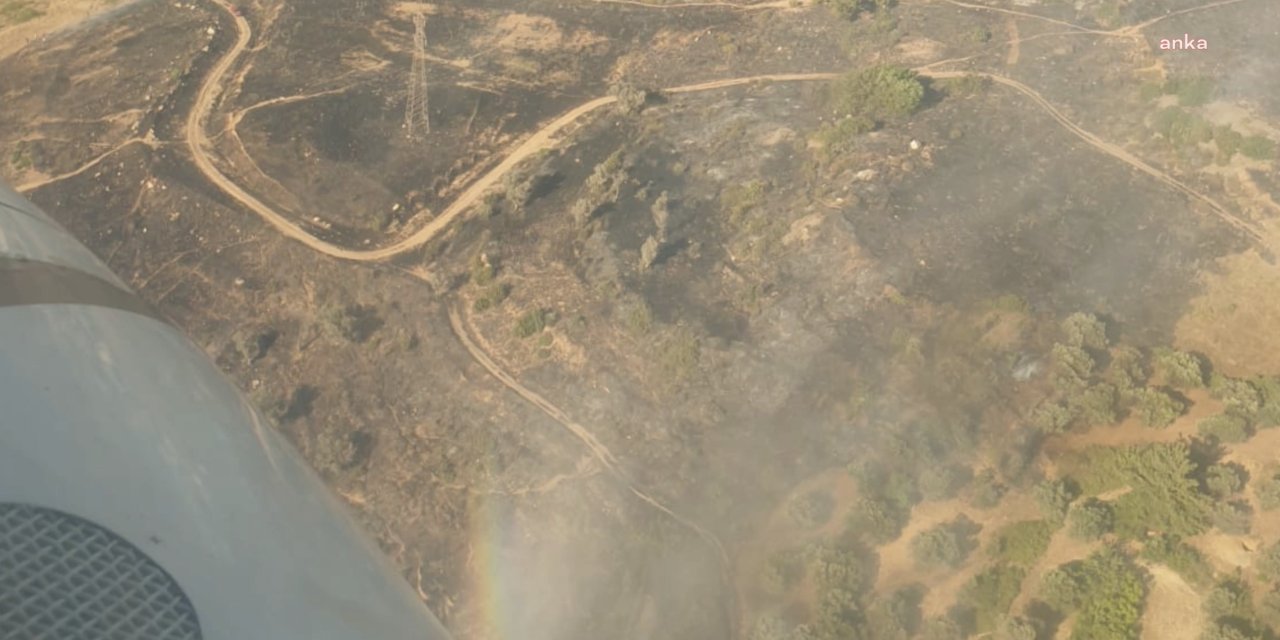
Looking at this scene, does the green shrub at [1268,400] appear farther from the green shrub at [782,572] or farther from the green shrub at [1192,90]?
the green shrub at [1192,90]

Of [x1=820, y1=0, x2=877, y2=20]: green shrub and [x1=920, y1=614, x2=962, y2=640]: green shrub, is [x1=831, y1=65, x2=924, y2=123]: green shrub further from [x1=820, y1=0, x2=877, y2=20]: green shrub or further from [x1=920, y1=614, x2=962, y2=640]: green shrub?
[x1=920, y1=614, x2=962, y2=640]: green shrub

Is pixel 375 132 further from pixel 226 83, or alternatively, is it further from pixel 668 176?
pixel 668 176

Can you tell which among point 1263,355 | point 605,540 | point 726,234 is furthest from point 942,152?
point 605,540

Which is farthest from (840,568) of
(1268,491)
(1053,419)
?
(1268,491)

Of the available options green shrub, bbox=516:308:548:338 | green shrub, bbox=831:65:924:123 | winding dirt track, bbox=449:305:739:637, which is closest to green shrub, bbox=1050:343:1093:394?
winding dirt track, bbox=449:305:739:637

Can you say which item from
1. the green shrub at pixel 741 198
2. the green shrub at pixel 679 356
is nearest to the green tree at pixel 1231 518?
the green shrub at pixel 679 356

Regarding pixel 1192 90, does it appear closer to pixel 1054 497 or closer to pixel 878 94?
pixel 878 94
